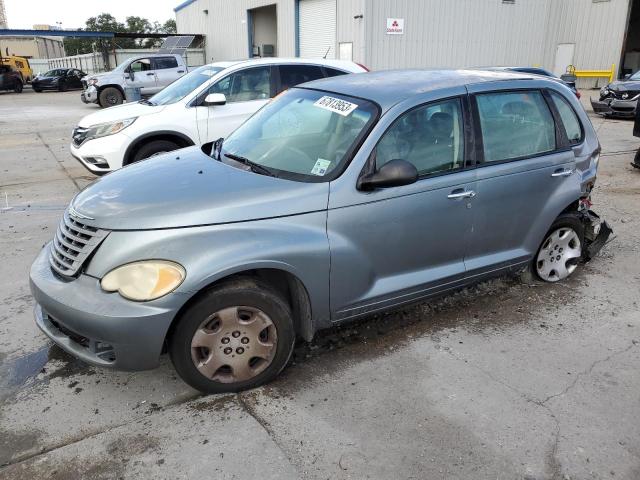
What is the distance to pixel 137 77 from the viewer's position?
19.1m

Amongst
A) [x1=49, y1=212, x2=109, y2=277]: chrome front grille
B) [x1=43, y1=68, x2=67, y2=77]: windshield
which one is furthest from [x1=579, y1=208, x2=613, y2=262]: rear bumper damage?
[x1=43, y1=68, x2=67, y2=77]: windshield

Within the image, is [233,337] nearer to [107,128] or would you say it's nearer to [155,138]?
[155,138]

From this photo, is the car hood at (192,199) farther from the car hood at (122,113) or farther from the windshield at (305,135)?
the car hood at (122,113)

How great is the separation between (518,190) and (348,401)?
1.97 meters

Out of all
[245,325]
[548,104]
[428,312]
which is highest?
[548,104]

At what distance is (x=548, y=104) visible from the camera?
4.09 meters

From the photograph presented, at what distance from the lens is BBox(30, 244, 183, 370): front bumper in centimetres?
265

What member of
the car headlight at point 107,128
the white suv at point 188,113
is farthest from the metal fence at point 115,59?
the car headlight at point 107,128

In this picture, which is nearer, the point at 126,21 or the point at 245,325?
the point at 245,325

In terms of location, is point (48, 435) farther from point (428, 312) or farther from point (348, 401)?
point (428, 312)

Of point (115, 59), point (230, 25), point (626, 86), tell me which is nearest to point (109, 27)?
point (115, 59)

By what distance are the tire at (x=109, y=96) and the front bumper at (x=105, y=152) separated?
1403 cm

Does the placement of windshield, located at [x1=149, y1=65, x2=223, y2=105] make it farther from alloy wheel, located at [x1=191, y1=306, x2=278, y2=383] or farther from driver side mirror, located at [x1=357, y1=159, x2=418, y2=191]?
alloy wheel, located at [x1=191, y1=306, x2=278, y2=383]

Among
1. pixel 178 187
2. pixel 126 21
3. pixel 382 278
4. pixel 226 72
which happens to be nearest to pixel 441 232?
pixel 382 278
